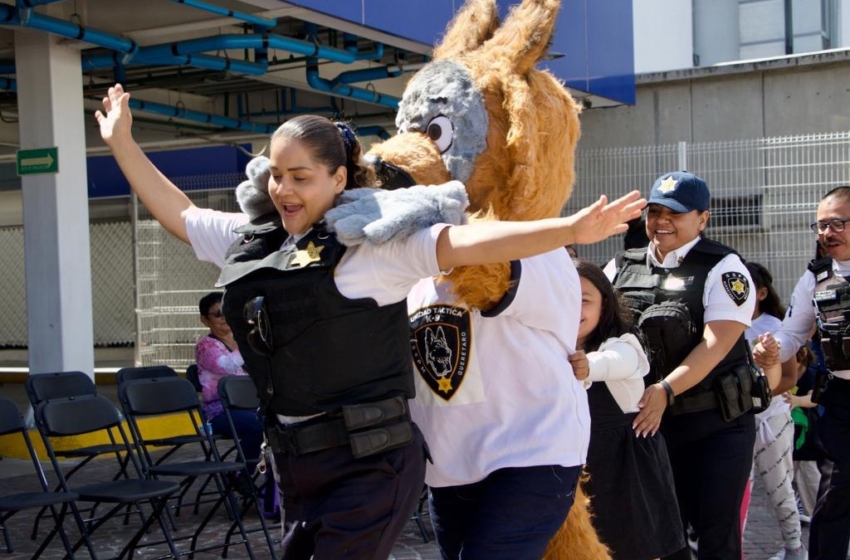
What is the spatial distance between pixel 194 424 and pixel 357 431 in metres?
4.42

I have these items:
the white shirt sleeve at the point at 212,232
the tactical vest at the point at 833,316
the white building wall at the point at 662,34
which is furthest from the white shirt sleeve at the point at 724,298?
the white building wall at the point at 662,34

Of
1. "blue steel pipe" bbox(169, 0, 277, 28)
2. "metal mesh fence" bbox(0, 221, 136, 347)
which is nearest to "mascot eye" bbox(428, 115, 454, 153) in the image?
"blue steel pipe" bbox(169, 0, 277, 28)

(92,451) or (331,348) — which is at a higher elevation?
(331,348)

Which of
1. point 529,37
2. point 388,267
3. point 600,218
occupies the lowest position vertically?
point 388,267

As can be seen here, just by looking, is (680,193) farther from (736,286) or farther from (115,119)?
(115,119)

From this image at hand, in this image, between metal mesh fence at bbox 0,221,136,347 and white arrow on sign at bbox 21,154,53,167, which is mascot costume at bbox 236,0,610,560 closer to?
white arrow on sign at bbox 21,154,53,167

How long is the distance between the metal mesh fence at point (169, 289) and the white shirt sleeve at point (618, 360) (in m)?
10.4

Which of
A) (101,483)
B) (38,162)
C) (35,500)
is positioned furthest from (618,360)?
(38,162)

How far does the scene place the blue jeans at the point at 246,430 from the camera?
7.47 metres

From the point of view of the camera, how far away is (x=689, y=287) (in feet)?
15.3

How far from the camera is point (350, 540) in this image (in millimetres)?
2865

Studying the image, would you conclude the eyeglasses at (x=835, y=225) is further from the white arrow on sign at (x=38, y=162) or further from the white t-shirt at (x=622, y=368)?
the white arrow on sign at (x=38, y=162)

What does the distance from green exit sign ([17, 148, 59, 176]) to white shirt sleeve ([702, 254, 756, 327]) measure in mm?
6501

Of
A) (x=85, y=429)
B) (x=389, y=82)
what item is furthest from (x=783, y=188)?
(x=85, y=429)
